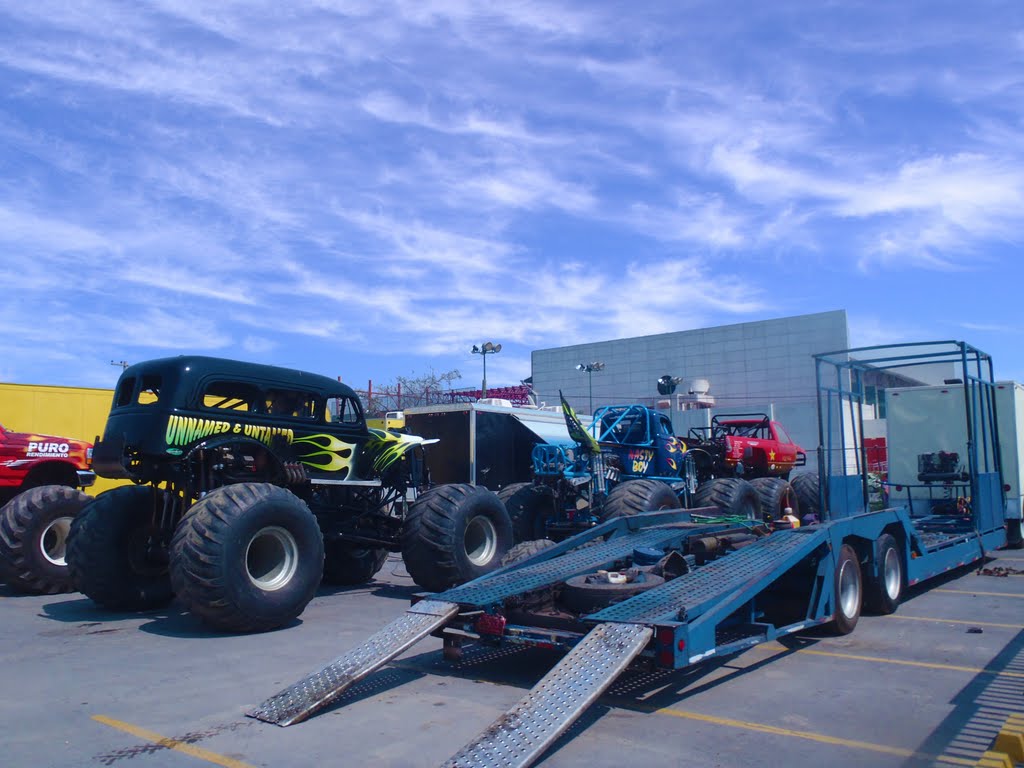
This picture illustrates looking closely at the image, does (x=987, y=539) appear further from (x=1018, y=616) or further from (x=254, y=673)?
(x=254, y=673)

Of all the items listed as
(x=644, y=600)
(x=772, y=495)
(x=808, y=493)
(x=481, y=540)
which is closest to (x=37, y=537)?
(x=481, y=540)

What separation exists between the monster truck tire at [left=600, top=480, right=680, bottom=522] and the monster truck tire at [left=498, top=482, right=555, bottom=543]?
4.61 ft

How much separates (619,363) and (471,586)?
37.7 m

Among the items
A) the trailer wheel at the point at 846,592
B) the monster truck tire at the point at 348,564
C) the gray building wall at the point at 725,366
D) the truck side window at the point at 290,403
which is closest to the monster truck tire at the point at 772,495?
the trailer wheel at the point at 846,592

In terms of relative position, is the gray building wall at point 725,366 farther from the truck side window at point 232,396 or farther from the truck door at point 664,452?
the truck side window at point 232,396

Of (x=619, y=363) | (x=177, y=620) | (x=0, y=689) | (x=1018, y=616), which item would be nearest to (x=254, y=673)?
(x=0, y=689)

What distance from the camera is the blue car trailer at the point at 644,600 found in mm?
5109

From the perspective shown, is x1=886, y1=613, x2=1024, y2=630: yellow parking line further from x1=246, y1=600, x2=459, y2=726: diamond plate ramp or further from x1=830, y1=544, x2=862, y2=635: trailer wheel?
x1=246, y1=600, x2=459, y2=726: diamond plate ramp

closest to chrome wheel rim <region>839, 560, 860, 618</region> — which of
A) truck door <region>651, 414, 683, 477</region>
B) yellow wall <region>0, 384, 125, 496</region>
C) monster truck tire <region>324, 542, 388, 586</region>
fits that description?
monster truck tire <region>324, 542, 388, 586</region>

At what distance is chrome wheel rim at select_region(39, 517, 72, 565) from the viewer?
1067cm

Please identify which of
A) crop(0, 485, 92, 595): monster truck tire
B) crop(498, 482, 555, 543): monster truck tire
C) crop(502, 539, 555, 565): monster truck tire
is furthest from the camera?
Answer: crop(498, 482, 555, 543): monster truck tire

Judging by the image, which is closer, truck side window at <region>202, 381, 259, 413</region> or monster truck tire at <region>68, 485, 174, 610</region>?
monster truck tire at <region>68, 485, 174, 610</region>

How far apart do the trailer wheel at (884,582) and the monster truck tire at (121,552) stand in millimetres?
7221

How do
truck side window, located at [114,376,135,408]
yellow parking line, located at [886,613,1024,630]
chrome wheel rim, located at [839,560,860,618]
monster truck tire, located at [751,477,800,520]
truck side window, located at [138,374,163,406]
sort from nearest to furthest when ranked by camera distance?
chrome wheel rim, located at [839,560,860,618] < yellow parking line, located at [886,613,1024,630] < truck side window, located at [138,374,163,406] < truck side window, located at [114,376,135,408] < monster truck tire, located at [751,477,800,520]
